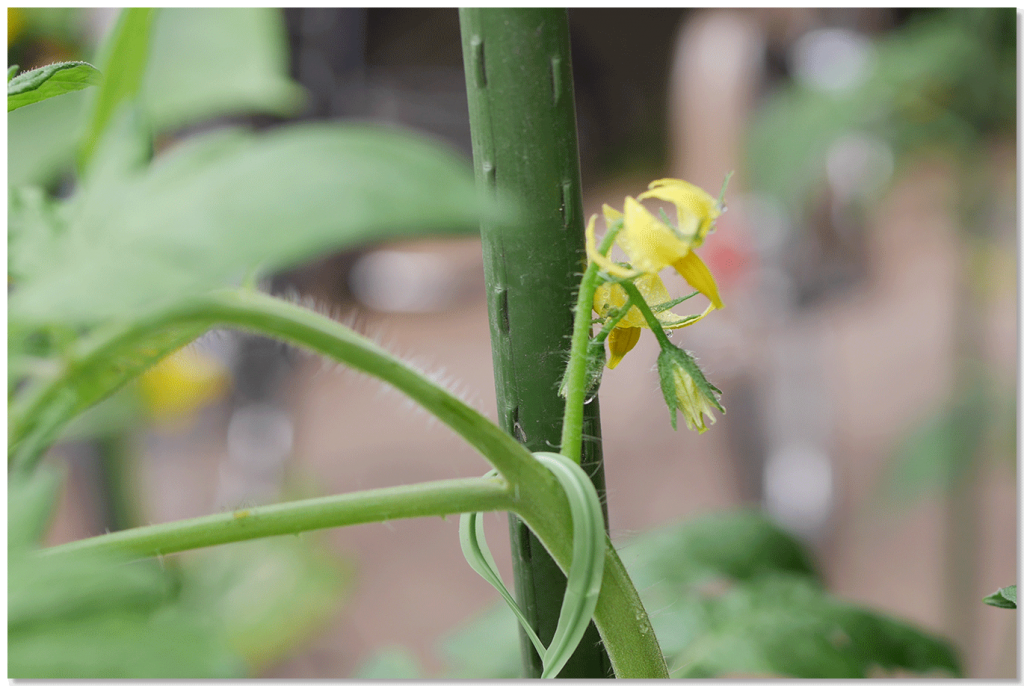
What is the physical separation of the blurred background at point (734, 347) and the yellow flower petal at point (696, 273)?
1.54ft

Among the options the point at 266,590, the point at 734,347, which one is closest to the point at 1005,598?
the point at 266,590

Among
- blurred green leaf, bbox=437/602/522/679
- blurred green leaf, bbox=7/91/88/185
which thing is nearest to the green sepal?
blurred green leaf, bbox=437/602/522/679

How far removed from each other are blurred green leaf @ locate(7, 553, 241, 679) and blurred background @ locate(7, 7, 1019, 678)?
50 centimetres

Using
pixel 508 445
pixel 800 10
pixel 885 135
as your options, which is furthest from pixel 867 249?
pixel 508 445

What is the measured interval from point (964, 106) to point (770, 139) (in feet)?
0.57

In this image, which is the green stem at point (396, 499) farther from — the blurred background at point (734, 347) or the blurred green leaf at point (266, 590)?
the blurred green leaf at point (266, 590)

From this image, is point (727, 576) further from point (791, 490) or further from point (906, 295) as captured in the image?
point (906, 295)

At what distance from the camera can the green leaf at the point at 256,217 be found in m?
0.11

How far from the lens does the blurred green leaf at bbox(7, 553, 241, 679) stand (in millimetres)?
126

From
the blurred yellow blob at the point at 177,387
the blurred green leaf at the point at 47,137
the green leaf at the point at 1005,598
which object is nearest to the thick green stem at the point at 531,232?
the green leaf at the point at 1005,598

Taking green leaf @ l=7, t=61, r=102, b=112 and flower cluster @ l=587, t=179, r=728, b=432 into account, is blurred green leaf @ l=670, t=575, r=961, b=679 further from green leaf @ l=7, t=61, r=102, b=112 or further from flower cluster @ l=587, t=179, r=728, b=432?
green leaf @ l=7, t=61, r=102, b=112

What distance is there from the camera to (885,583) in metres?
1.45

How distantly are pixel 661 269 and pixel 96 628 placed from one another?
0.42 ft

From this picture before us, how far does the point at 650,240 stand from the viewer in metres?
0.17
